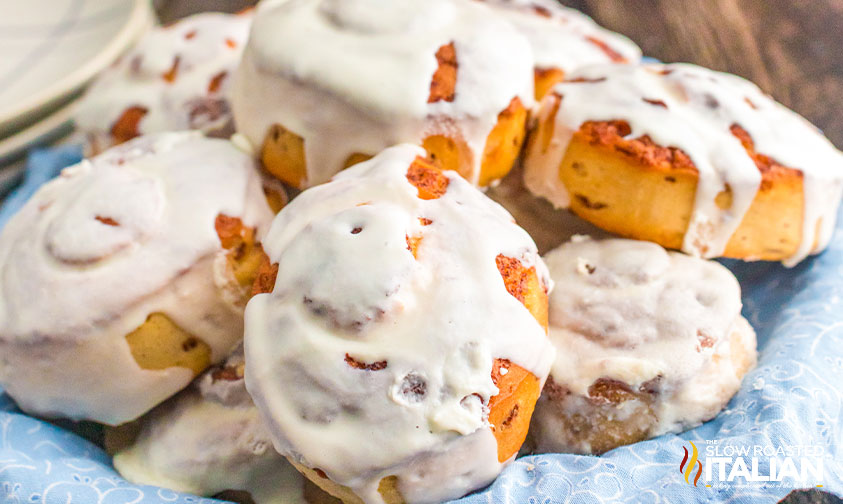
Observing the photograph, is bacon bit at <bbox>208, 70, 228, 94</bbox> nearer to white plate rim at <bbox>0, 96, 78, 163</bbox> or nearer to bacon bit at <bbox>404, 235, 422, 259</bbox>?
white plate rim at <bbox>0, 96, 78, 163</bbox>

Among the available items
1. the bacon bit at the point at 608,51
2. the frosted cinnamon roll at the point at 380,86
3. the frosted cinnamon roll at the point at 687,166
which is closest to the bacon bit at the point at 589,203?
the frosted cinnamon roll at the point at 687,166

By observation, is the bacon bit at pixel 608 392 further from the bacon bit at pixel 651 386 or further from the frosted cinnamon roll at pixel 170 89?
the frosted cinnamon roll at pixel 170 89

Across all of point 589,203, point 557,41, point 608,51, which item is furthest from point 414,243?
point 608,51

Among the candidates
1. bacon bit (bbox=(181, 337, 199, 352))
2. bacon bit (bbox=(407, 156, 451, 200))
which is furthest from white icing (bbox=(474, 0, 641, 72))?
bacon bit (bbox=(181, 337, 199, 352))

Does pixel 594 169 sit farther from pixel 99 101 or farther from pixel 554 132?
pixel 99 101

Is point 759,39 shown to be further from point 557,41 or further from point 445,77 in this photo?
point 445,77

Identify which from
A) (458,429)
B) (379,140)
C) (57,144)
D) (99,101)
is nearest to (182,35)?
(99,101)
